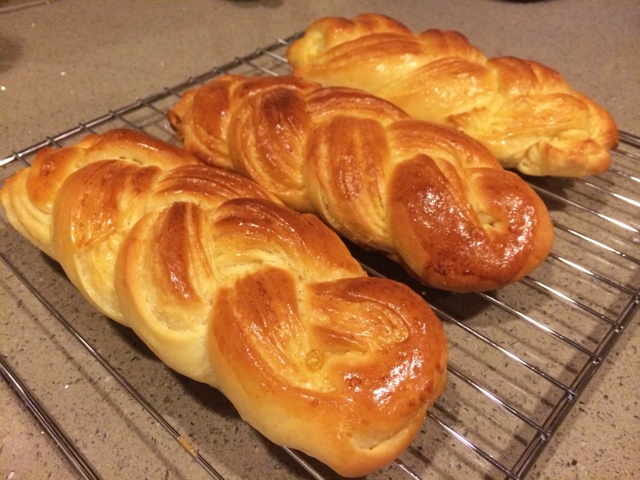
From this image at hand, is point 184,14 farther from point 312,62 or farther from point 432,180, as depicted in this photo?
point 432,180

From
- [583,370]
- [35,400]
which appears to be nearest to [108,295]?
[35,400]

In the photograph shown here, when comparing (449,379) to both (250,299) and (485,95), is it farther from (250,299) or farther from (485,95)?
(485,95)

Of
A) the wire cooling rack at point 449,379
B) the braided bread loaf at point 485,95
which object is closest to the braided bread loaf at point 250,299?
the wire cooling rack at point 449,379

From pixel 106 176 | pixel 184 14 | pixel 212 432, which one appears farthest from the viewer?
pixel 184 14

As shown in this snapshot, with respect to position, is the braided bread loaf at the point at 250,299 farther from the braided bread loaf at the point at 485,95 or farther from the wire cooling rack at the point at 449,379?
the braided bread loaf at the point at 485,95

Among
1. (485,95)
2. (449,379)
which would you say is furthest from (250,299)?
(485,95)
